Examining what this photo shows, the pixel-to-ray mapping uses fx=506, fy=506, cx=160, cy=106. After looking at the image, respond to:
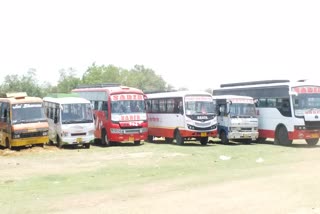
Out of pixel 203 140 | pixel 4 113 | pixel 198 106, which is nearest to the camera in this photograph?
pixel 4 113

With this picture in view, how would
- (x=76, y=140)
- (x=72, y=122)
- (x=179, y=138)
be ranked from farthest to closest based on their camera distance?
1. (x=179, y=138)
2. (x=72, y=122)
3. (x=76, y=140)

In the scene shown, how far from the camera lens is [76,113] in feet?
81.6

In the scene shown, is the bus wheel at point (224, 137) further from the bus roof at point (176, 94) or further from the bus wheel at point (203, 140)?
the bus roof at point (176, 94)

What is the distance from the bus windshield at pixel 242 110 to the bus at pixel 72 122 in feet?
24.4

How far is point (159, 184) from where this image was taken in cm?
1255

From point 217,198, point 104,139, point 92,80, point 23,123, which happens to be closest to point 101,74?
point 92,80

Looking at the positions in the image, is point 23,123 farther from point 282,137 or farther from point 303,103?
point 303,103

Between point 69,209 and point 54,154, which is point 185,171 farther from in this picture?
point 54,154

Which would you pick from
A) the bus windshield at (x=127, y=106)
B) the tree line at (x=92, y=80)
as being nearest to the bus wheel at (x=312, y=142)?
the bus windshield at (x=127, y=106)

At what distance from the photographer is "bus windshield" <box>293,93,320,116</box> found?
24.6m

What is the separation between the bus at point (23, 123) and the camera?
2280 cm

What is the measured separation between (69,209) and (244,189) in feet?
13.3

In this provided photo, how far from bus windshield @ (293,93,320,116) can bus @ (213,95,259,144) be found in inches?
104

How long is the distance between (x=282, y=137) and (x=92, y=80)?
61.5 meters
